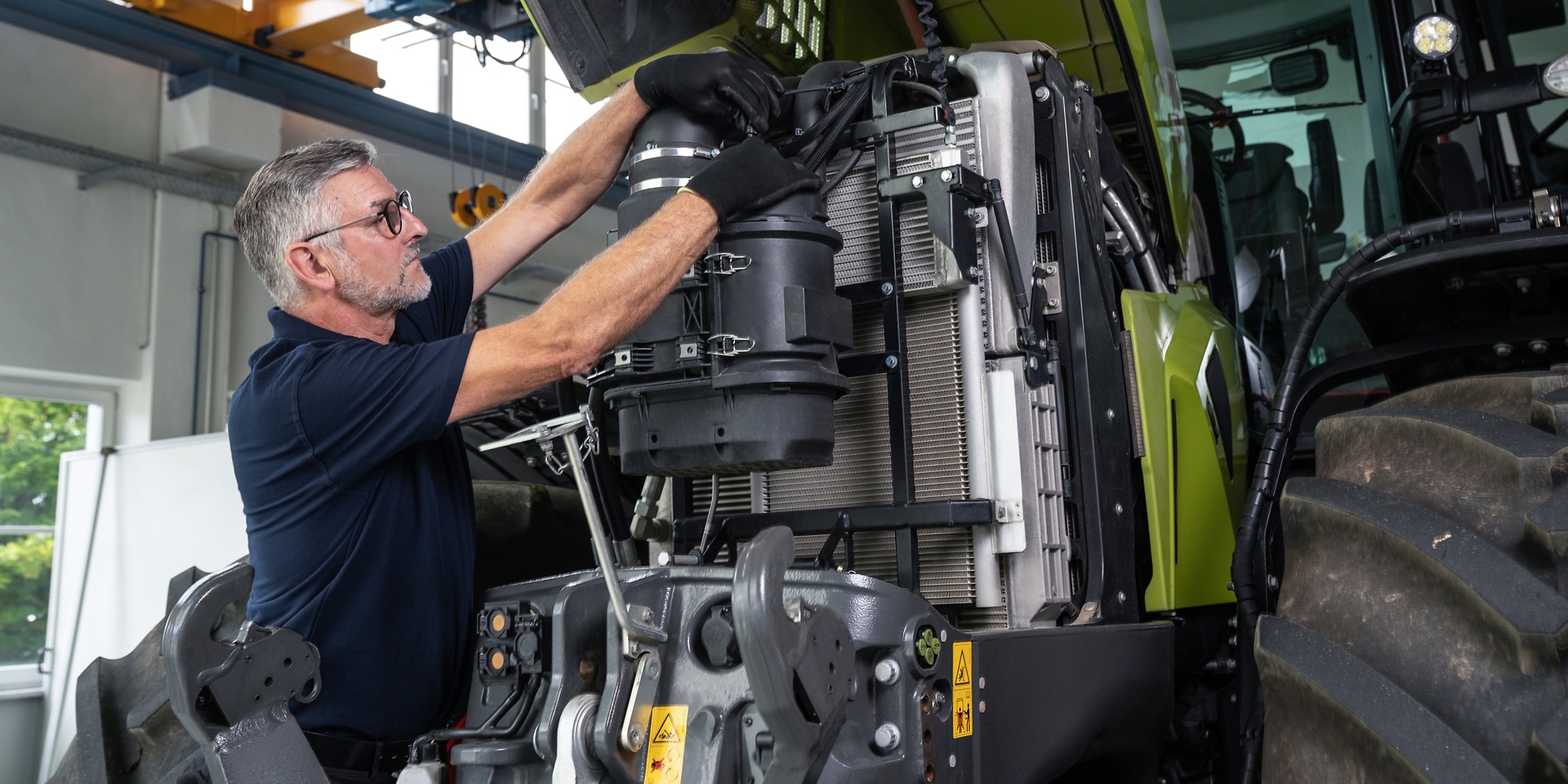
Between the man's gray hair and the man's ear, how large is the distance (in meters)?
0.01

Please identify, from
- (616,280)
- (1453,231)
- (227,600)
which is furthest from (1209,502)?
(227,600)

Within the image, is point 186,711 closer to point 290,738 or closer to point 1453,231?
point 290,738

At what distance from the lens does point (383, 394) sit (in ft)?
6.51

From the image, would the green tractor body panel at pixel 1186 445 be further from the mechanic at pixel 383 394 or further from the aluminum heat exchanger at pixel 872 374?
the mechanic at pixel 383 394

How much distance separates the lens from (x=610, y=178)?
102 inches

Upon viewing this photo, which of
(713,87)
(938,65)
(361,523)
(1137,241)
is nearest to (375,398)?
(361,523)

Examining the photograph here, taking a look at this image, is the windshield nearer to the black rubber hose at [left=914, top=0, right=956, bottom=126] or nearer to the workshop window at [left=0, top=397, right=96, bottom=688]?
the black rubber hose at [left=914, top=0, right=956, bottom=126]

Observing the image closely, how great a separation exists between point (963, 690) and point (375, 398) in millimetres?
1011

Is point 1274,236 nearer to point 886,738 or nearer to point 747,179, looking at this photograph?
point 747,179

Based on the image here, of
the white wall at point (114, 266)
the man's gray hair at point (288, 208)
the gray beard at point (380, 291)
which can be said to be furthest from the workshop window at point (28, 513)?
the gray beard at point (380, 291)

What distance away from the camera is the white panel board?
634 cm

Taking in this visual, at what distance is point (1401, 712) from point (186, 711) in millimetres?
1489

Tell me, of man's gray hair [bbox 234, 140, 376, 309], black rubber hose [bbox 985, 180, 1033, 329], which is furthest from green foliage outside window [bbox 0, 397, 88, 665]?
black rubber hose [bbox 985, 180, 1033, 329]

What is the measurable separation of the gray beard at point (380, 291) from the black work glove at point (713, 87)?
0.57 metres
